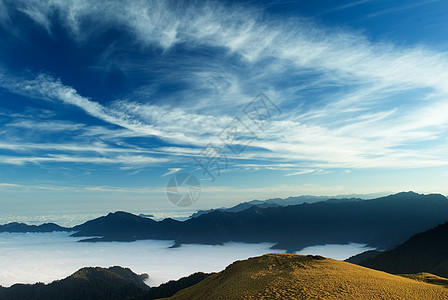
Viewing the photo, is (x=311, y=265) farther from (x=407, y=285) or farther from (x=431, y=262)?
(x=431, y=262)

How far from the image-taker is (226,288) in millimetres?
46625

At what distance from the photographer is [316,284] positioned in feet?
132

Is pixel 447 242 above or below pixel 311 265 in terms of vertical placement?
below

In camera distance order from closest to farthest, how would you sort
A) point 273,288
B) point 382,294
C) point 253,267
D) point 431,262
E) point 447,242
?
point 382,294
point 273,288
point 253,267
point 431,262
point 447,242

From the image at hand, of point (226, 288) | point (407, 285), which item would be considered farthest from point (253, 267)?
point (407, 285)

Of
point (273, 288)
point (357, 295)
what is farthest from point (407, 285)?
point (273, 288)

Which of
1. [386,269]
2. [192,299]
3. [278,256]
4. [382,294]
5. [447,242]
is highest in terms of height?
[278,256]

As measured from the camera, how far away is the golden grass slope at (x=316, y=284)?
37.5m

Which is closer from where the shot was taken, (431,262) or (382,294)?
(382,294)

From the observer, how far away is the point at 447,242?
19562cm

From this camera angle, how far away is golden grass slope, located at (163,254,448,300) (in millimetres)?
37500

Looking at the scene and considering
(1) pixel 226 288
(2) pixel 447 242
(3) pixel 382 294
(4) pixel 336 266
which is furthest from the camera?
(2) pixel 447 242

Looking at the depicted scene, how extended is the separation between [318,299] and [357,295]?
6.18 meters

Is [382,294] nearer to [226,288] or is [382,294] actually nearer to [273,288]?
[273,288]
